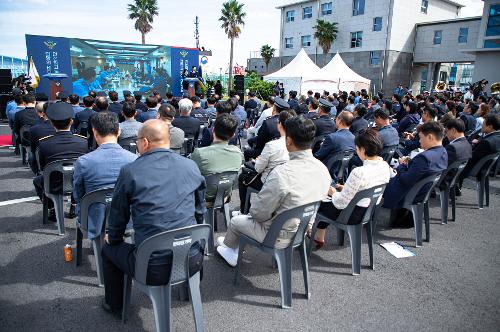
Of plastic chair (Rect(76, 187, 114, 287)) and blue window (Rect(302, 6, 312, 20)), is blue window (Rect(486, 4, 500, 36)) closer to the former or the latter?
blue window (Rect(302, 6, 312, 20))

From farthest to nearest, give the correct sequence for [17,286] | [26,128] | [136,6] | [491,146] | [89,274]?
[136,6]
[26,128]
[491,146]
[89,274]
[17,286]

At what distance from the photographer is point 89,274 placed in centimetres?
328

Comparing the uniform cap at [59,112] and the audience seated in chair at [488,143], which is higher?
the uniform cap at [59,112]

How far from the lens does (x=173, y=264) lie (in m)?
2.23

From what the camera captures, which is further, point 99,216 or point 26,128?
point 26,128

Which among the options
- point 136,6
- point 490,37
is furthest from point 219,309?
point 136,6

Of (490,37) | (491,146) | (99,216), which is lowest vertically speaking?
(99,216)

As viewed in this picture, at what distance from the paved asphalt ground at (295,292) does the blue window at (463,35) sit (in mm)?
29045

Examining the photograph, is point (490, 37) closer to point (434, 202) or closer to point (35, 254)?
point (434, 202)

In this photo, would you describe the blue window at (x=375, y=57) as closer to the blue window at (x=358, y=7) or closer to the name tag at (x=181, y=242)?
the blue window at (x=358, y=7)

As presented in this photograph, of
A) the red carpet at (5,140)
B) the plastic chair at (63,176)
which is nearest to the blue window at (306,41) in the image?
the red carpet at (5,140)

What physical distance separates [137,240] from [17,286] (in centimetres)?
171

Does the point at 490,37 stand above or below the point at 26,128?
above

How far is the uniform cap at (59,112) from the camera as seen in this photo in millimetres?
3922
